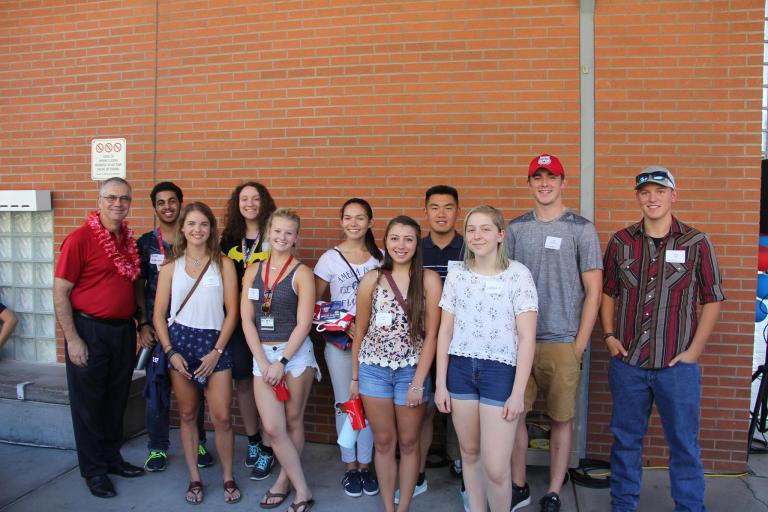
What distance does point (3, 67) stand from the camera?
16.8 feet

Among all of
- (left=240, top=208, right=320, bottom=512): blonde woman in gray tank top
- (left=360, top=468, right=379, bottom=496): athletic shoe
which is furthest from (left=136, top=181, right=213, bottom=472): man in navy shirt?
(left=360, top=468, right=379, bottom=496): athletic shoe

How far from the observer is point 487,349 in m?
2.81

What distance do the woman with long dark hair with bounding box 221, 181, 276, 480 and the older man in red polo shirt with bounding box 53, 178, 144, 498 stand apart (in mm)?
693

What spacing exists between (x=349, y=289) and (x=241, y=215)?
40.2 inches

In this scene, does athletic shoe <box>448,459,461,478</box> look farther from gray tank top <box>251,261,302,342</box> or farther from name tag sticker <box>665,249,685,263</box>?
name tag sticker <box>665,249,685,263</box>

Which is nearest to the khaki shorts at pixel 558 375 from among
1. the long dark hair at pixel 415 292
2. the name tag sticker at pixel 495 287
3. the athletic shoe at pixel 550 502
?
the athletic shoe at pixel 550 502

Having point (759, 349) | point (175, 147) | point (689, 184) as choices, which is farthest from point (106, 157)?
point (759, 349)

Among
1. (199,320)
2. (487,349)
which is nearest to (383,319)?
(487,349)

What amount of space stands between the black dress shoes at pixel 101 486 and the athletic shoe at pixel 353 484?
59.8 inches

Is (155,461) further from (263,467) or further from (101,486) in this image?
(263,467)

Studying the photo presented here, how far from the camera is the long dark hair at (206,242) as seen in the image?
136 inches

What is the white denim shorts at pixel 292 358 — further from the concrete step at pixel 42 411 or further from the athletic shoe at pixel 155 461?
the concrete step at pixel 42 411

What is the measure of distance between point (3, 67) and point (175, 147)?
1.96 metres

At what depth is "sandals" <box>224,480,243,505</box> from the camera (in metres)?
3.49
